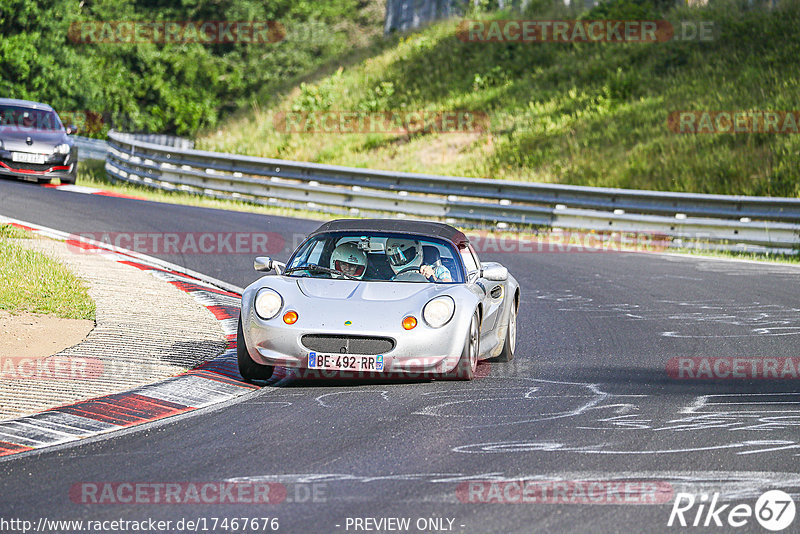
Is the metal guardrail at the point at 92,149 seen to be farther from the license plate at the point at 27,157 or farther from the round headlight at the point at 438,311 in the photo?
the round headlight at the point at 438,311

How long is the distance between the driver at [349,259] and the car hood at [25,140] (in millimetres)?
15767

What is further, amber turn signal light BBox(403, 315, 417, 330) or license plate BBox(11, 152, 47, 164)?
license plate BBox(11, 152, 47, 164)

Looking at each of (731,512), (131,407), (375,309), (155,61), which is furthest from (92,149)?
(731,512)

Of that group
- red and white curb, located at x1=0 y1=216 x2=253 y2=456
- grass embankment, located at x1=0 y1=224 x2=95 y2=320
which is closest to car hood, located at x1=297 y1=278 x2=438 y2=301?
red and white curb, located at x1=0 y1=216 x2=253 y2=456

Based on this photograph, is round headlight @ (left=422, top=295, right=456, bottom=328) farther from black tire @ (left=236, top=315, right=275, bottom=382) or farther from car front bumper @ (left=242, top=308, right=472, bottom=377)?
black tire @ (left=236, top=315, right=275, bottom=382)

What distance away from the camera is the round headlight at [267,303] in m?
8.20

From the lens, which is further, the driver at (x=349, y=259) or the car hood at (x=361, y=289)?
the driver at (x=349, y=259)

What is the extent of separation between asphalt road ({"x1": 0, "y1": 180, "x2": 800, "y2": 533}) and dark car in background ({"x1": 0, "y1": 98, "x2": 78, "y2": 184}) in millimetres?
15592

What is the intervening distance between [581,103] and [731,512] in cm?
2559

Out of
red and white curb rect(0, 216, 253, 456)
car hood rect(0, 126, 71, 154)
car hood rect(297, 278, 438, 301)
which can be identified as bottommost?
red and white curb rect(0, 216, 253, 456)

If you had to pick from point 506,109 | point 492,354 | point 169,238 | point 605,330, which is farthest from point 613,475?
point 506,109

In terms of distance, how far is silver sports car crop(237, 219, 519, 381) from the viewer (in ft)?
26.2

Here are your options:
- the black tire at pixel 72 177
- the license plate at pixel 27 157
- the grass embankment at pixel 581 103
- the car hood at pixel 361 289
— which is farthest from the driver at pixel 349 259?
the black tire at pixel 72 177

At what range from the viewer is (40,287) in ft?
36.7
